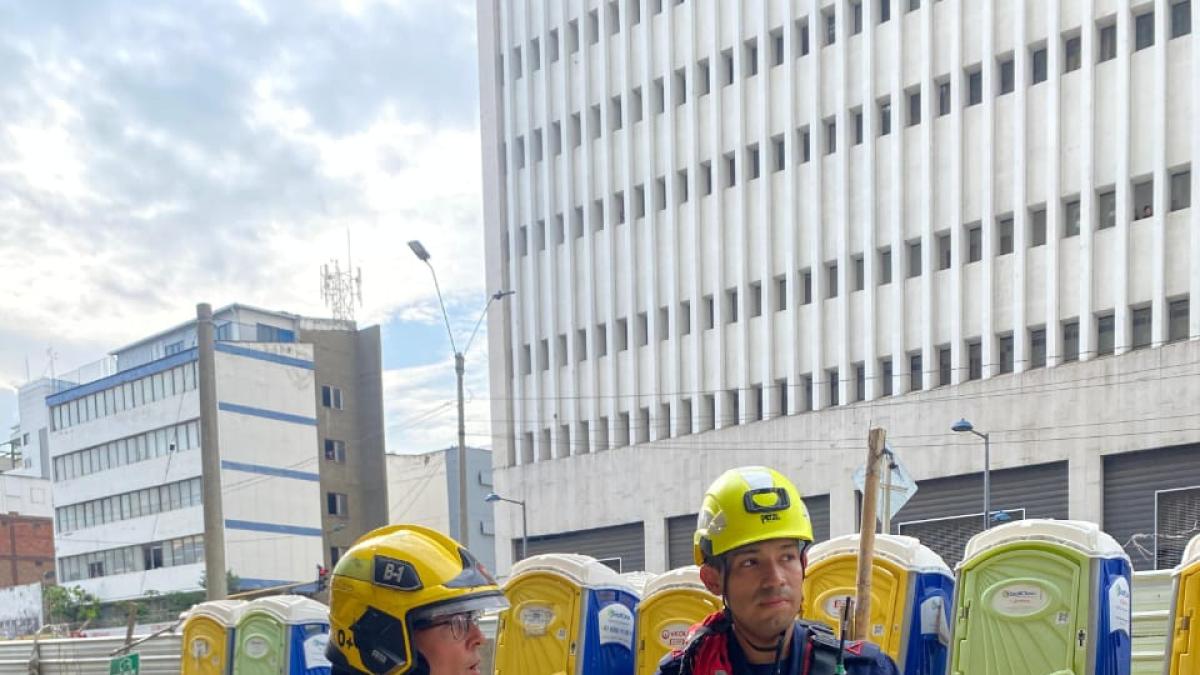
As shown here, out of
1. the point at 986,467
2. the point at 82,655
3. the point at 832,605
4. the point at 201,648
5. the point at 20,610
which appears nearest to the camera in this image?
the point at 832,605

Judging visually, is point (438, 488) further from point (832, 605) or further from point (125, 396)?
point (832, 605)

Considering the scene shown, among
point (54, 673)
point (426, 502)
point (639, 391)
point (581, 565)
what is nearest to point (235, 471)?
point (426, 502)

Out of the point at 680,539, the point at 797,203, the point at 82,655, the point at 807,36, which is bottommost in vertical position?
the point at 680,539

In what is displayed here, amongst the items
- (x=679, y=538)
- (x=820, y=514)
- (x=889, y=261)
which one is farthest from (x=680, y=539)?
(x=889, y=261)

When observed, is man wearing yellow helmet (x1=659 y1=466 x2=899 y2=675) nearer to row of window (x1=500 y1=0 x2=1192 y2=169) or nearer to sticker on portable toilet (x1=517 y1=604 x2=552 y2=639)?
sticker on portable toilet (x1=517 y1=604 x2=552 y2=639)

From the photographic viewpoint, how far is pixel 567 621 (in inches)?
422

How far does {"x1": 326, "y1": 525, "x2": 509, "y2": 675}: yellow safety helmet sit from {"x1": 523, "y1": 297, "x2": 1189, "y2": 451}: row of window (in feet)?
89.4

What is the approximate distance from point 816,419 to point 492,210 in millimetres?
15874

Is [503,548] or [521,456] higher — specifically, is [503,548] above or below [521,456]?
below

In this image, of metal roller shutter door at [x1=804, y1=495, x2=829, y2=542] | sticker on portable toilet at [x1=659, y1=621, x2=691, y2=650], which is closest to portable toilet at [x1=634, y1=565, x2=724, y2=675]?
sticker on portable toilet at [x1=659, y1=621, x2=691, y2=650]

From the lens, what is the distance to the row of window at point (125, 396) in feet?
205

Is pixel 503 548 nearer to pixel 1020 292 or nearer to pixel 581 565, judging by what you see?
pixel 1020 292

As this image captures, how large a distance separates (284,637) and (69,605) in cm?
5639

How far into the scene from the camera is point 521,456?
45219mm
